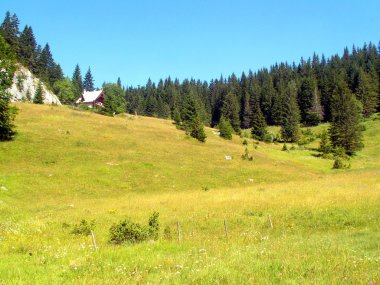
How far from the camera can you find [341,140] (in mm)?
79562

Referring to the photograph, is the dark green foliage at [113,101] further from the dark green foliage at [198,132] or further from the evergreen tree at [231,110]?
the evergreen tree at [231,110]

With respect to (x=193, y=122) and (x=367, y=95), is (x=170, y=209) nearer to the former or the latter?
(x=193, y=122)

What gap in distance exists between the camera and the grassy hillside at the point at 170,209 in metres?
8.46

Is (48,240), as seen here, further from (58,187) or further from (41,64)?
(41,64)

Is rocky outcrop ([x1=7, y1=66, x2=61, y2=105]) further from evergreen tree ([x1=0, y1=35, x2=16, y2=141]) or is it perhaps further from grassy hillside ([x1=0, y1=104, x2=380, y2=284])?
evergreen tree ([x1=0, y1=35, x2=16, y2=141])

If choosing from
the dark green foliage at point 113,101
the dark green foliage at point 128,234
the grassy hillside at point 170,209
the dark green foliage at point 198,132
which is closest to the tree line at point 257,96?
the dark green foliage at point 113,101

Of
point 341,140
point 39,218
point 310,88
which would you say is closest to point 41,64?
point 310,88

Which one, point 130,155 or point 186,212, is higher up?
point 130,155

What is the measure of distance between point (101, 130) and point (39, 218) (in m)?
43.9

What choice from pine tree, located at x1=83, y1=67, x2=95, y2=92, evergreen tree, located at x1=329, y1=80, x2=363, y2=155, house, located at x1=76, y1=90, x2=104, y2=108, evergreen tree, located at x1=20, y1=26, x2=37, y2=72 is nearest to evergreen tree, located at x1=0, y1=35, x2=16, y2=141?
evergreen tree, located at x1=329, y1=80, x2=363, y2=155

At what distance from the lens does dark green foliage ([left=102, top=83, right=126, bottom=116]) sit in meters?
102

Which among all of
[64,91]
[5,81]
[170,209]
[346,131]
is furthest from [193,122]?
[64,91]

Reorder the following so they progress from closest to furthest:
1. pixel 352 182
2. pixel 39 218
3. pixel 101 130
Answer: pixel 39 218, pixel 352 182, pixel 101 130

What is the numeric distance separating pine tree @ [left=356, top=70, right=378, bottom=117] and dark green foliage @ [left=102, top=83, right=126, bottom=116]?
77.5 m
